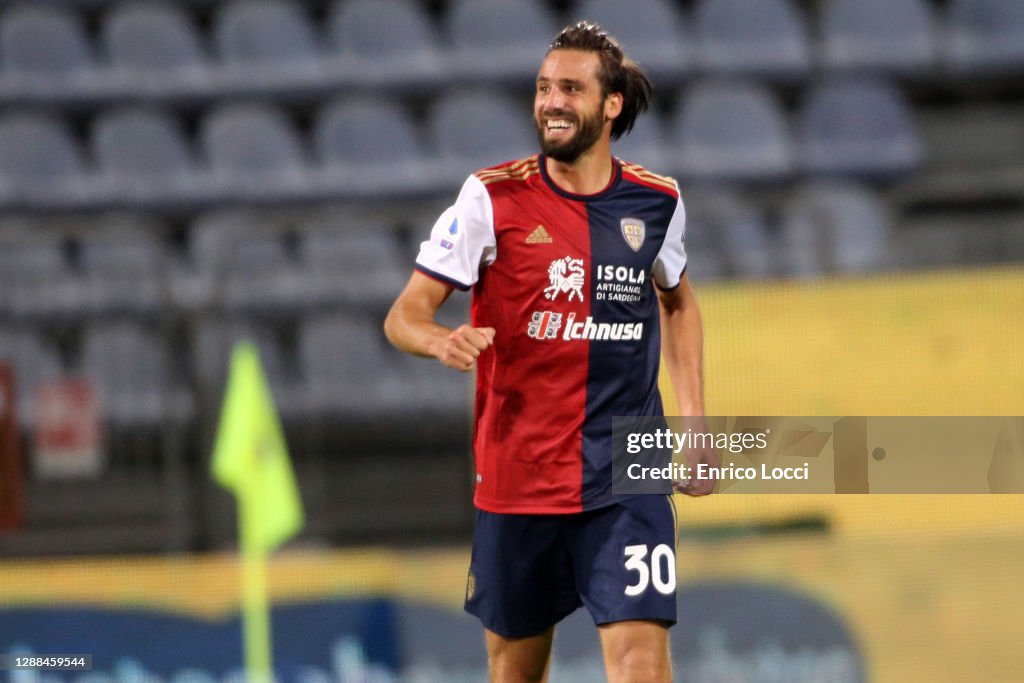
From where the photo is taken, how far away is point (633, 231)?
12.4ft

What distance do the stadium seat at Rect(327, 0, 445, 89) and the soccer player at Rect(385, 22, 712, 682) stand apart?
18.5ft

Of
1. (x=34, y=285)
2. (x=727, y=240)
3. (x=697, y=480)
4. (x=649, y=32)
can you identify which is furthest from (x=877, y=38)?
(x=697, y=480)

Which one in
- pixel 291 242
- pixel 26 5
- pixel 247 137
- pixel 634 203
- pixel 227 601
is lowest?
pixel 227 601

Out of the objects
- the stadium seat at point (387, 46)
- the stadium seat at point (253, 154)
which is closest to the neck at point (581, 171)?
the stadium seat at point (253, 154)

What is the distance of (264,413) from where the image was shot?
630 cm

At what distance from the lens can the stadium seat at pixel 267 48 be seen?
9.30 metres

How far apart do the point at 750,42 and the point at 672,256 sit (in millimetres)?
5875

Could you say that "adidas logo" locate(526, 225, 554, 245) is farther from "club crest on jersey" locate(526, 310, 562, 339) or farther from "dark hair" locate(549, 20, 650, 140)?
"dark hair" locate(549, 20, 650, 140)

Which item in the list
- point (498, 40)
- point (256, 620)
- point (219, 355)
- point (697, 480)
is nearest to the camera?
point (697, 480)

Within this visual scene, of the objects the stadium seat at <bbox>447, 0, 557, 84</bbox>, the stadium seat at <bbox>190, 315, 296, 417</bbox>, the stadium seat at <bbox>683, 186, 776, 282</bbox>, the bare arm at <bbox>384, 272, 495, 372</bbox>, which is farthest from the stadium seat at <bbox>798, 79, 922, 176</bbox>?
the bare arm at <bbox>384, 272, 495, 372</bbox>

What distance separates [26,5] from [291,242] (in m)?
3.11

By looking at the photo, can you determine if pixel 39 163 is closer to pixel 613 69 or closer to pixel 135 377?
pixel 135 377

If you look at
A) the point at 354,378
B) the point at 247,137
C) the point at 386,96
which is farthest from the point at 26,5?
the point at 354,378

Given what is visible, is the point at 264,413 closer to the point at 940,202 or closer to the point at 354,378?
the point at 354,378
